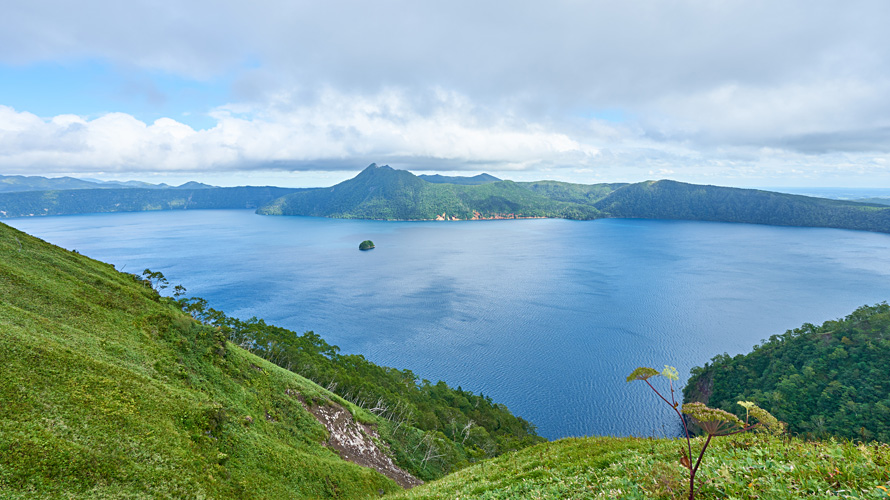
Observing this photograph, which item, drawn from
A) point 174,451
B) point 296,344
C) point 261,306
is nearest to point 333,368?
point 296,344

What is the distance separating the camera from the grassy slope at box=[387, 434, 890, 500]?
7254mm

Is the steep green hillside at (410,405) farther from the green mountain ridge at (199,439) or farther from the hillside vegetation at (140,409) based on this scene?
the green mountain ridge at (199,439)

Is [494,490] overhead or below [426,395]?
overhead

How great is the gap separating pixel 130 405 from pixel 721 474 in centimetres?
2413

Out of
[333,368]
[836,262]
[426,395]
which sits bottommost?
[426,395]

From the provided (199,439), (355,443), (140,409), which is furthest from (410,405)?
(140,409)

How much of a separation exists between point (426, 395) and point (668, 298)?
3664 inches

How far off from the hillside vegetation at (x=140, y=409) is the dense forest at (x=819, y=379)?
55.8m

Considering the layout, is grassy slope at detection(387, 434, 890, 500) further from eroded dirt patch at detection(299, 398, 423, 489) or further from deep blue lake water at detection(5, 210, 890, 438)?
deep blue lake water at detection(5, 210, 890, 438)

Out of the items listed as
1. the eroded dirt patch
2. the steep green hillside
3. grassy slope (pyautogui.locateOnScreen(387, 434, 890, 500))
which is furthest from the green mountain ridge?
the steep green hillside

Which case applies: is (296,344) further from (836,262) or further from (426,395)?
(836,262)

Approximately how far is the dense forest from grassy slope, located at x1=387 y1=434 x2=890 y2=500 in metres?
54.8

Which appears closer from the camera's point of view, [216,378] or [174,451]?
[174,451]

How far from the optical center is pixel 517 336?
293 ft
